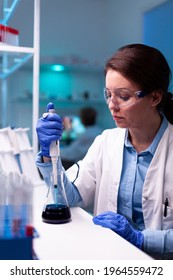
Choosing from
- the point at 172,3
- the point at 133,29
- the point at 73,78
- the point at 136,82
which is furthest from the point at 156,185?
the point at 73,78

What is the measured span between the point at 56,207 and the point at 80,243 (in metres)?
0.23

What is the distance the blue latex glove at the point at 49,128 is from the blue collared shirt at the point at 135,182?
38 centimetres

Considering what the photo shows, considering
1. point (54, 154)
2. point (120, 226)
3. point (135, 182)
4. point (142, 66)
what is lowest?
point (120, 226)

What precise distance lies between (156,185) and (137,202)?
12 cm

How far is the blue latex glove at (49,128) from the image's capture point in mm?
1357

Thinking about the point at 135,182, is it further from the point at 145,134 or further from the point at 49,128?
the point at 49,128

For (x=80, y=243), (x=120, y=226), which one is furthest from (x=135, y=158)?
(x=80, y=243)

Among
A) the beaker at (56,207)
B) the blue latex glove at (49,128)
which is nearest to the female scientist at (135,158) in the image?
the blue latex glove at (49,128)

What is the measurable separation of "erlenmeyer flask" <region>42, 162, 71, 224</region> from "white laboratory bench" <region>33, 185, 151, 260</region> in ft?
0.07

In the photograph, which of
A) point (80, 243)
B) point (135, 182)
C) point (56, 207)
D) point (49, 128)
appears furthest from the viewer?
point (135, 182)

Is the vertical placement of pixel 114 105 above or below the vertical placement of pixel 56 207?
above

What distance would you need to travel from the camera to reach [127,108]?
1462 mm

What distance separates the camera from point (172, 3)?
2904mm

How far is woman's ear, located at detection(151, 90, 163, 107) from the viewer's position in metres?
1.54
